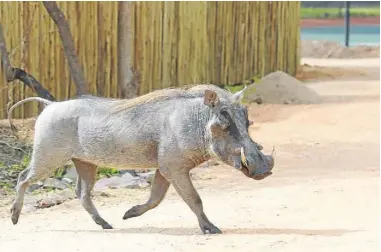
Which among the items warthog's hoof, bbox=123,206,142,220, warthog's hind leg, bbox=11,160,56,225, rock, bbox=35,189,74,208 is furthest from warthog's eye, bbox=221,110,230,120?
rock, bbox=35,189,74,208

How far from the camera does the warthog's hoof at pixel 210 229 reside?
7715mm

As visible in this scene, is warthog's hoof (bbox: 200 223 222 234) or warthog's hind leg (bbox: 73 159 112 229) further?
warthog's hind leg (bbox: 73 159 112 229)

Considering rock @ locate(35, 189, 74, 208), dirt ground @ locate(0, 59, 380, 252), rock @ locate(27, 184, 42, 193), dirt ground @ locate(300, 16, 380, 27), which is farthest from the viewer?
dirt ground @ locate(300, 16, 380, 27)

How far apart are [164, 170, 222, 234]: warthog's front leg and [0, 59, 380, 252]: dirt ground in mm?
93

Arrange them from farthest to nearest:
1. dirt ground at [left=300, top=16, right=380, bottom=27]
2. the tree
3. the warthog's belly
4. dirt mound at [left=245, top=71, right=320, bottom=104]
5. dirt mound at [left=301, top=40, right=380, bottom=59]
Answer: dirt ground at [left=300, top=16, right=380, bottom=27], dirt mound at [left=301, top=40, right=380, bottom=59], dirt mound at [left=245, top=71, right=320, bottom=104], the tree, the warthog's belly

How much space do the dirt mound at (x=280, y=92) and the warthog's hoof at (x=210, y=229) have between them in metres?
9.33

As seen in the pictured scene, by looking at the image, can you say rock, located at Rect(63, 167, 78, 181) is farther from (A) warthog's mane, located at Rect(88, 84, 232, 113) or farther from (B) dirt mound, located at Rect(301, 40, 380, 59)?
(B) dirt mound, located at Rect(301, 40, 380, 59)

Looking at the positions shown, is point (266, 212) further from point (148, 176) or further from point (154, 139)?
point (148, 176)

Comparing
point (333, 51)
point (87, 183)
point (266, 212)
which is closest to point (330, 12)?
point (333, 51)

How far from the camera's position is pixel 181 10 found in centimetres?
1705

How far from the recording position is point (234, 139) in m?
7.56

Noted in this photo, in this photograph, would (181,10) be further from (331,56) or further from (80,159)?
(331,56)

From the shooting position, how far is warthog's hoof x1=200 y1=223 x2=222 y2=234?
7.71 metres

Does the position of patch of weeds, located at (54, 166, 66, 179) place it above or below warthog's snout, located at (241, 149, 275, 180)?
below
